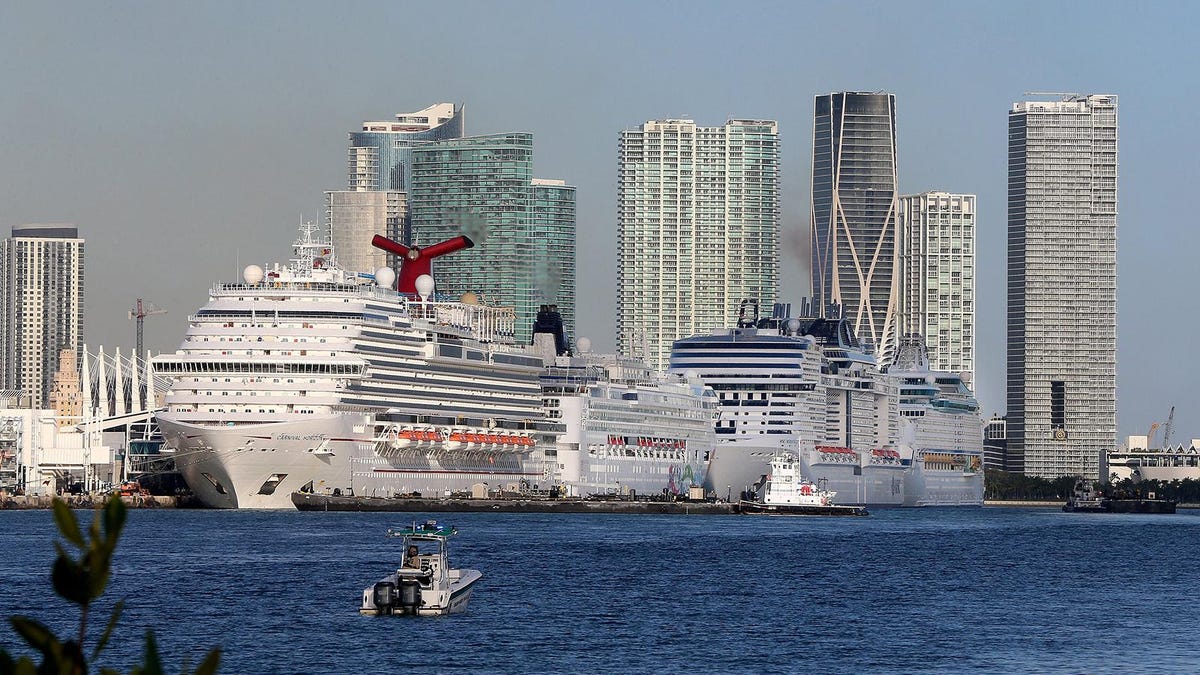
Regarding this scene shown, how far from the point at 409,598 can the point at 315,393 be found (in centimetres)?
7594

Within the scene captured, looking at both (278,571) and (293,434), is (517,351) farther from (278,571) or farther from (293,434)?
(278,571)

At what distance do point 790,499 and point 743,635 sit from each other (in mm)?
100107

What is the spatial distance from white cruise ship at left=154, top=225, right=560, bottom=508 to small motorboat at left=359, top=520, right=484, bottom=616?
70366 millimetres

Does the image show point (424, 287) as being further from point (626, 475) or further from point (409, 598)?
point (409, 598)

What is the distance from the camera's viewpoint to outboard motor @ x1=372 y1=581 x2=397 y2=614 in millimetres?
55938

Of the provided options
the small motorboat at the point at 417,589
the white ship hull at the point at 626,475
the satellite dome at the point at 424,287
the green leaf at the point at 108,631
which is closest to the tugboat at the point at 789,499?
the white ship hull at the point at 626,475

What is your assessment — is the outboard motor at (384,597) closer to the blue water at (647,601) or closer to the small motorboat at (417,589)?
the small motorboat at (417,589)

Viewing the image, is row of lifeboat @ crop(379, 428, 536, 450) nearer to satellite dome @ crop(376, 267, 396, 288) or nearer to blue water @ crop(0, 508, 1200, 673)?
satellite dome @ crop(376, 267, 396, 288)

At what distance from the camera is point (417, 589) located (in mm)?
56000

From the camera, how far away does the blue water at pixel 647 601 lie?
4894 cm

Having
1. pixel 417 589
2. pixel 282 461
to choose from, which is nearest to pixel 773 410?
pixel 282 461

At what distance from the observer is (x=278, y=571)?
73.7 meters

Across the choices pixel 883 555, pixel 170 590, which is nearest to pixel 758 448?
pixel 883 555

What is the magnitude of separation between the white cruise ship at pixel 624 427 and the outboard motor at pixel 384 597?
97347 millimetres
